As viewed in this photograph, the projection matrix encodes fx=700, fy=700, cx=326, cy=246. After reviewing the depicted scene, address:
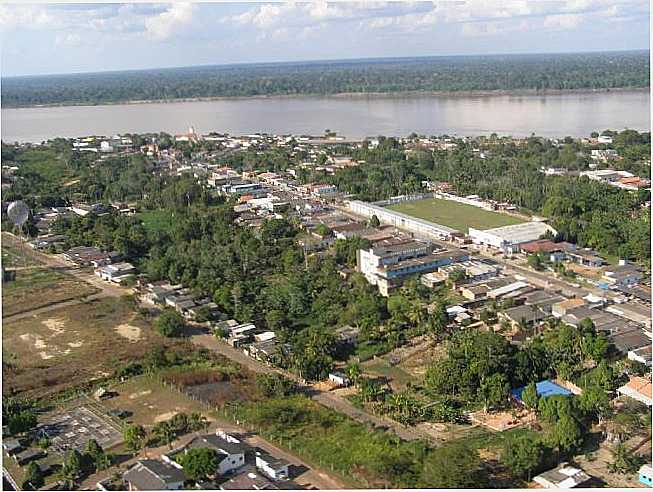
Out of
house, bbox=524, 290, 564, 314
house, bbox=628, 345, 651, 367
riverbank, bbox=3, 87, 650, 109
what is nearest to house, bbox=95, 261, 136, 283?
house, bbox=524, 290, 564, 314

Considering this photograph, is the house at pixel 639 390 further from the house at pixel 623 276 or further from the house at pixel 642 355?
the house at pixel 623 276

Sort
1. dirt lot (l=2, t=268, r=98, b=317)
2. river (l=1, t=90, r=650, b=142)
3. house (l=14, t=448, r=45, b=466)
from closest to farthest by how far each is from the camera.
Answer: house (l=14, t=448, r=45, b=466) < dirt lot (l=2, t=268, r=98, b=317) < river (l=1, t=90, r=650, b=142)

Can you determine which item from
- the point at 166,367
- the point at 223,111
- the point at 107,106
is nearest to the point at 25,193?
the point at 166,367

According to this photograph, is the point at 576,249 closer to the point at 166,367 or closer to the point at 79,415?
the point at 166,367

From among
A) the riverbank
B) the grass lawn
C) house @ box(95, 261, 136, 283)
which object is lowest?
house @ box(95, 261, 136, 283)

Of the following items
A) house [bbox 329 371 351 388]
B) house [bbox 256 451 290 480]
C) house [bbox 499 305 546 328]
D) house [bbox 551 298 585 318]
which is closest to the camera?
house [bbox 256 451 290 480]

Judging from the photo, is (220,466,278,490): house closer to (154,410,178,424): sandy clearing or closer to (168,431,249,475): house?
(168,431,249,475): house

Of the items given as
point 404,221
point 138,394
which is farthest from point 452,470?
point 404,221

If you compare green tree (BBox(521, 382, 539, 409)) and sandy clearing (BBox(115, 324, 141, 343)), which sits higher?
sandy clearing (BBox(115, 324, 141, 343))
